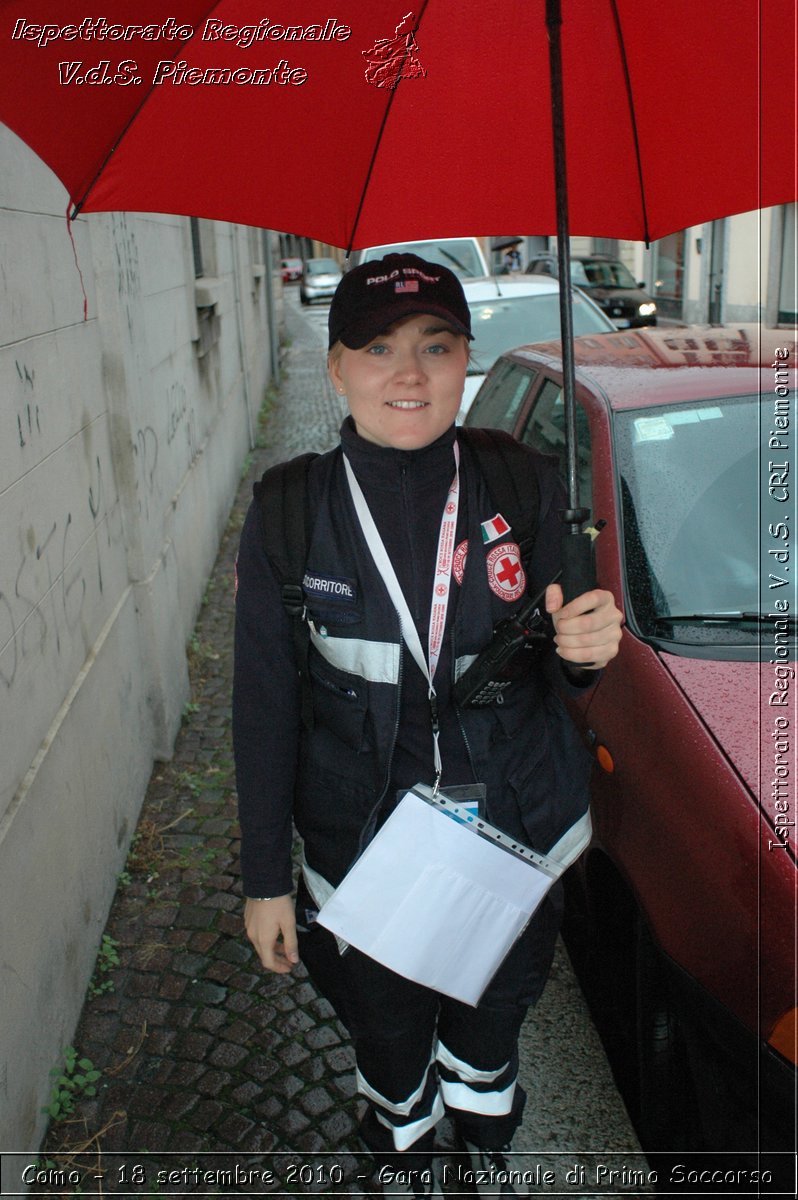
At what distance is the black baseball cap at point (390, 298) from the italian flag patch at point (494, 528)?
13.3 inches

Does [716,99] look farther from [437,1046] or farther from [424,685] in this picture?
[437,1046]

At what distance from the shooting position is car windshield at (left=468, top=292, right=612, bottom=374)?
6820 mm

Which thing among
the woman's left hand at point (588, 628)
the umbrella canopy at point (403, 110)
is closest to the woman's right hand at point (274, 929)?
the woman's left hand at point (588, 628)

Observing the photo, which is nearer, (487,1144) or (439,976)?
(439,976)

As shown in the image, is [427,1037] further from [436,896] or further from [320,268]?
[320,268]

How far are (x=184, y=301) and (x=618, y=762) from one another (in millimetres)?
4429

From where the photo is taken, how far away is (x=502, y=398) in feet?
14.1

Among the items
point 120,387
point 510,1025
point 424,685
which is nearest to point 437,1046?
point 510,1025

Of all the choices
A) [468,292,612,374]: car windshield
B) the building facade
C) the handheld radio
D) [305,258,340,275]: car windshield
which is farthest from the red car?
[305,258,340,275]: car windshield

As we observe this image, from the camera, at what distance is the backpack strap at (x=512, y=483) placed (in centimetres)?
191

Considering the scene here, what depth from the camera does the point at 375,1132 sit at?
2.25 metres

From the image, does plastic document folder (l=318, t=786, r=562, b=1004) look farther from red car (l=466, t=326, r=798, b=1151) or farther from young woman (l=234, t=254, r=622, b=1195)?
red car (l=466, t=326, r=798, b=1151)

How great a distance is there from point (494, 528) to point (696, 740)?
0.63 m

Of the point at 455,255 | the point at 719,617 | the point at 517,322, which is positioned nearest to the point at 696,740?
the point at 719,617
